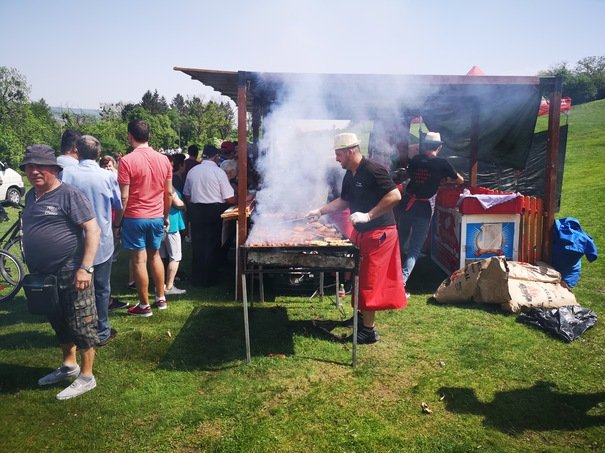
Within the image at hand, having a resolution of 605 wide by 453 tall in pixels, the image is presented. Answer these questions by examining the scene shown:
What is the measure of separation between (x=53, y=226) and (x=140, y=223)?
1.57 meters

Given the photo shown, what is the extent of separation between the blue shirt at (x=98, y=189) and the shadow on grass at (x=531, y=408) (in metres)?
3.34

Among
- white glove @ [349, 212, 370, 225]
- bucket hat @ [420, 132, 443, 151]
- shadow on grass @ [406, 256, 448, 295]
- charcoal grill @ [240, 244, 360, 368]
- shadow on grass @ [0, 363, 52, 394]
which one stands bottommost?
shadow on grass @ [406, 256, 448, 295]

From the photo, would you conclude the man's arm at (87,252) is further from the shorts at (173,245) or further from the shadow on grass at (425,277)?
the shadow on grass at (425,277)

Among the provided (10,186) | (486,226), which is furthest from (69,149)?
(10,186)

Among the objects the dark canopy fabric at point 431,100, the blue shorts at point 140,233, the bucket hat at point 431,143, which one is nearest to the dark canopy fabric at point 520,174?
the dark canopy fabric at point 431,100

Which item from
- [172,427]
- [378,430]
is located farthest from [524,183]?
[172,427]

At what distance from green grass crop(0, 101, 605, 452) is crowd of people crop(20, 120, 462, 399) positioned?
0.33m

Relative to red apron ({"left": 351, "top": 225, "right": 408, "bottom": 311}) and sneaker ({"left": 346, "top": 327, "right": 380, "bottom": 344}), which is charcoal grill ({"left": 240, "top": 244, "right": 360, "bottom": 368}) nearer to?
red apron ({"left": 351, "top": 225, "right": 408, "bottom": 311})

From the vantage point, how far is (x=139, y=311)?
5207 mm

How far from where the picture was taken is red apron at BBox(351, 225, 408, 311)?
4.27 meters

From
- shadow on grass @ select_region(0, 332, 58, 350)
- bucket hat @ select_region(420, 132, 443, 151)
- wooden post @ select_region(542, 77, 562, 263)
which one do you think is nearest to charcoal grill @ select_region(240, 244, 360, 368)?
shadow on grass @ select_region(0, 332, 58, 350)

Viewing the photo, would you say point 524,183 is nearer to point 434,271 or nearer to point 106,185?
point 434,271

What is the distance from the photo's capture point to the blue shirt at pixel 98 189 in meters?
4.21

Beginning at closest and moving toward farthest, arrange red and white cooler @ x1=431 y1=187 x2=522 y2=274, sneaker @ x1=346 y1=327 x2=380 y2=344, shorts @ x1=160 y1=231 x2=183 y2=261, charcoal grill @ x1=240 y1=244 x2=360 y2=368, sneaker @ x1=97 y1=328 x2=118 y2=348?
charcoal grill @ x1=240 y1=244 x2=360 y2=368, sneaker @ x1=97 y1=328 x2=118 y2=348, sneaker @ x1=346 y1=327 x2=380 y2=344, shorts @ x1=160 y1=231 x2=183 y2=261, red and white cooler @ x1=431 y1=187 x2=522 y2=274
